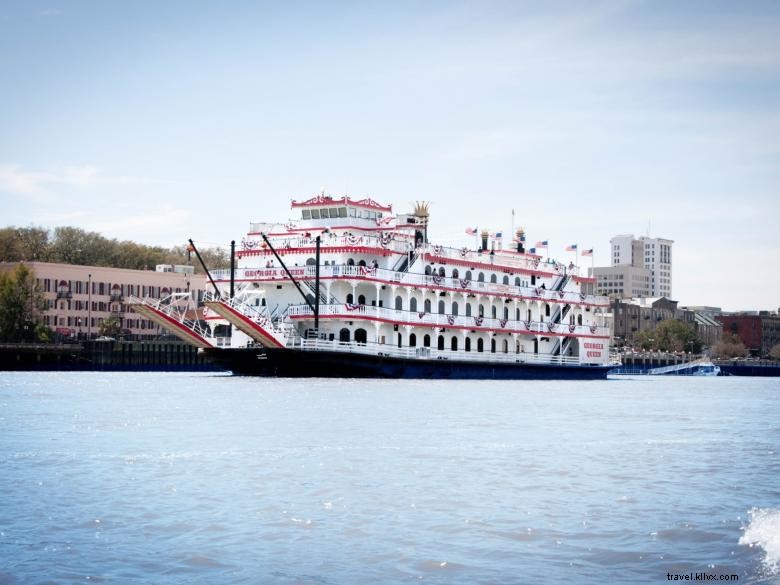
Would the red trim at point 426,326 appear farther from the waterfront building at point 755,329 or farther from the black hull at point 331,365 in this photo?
the waterfront building at point 755,329

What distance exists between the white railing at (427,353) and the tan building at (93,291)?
38.1 metres

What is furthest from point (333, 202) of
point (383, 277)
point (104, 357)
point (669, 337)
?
point (669, 337)

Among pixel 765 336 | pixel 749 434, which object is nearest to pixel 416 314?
pixel 749 434

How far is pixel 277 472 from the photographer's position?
2042 centimetres

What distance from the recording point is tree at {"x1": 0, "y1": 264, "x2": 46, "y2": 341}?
8538cm

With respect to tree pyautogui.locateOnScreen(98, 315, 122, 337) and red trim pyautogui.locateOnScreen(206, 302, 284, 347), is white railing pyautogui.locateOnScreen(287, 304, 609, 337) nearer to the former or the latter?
red trim pyautogui.locateOnScreen(206, 302, 284, 347)

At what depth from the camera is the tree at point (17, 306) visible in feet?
280

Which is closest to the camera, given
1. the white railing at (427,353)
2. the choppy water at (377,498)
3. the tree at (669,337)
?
the choppy water at (377,498)

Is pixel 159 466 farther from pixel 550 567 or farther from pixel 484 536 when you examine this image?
pixel 550 567

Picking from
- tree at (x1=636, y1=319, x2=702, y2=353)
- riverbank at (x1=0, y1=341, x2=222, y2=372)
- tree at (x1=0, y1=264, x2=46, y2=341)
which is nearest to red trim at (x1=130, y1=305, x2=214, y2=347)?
riverbank at (x1=0, y1=341, x2=222, y2=372)

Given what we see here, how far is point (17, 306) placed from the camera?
8594 cm

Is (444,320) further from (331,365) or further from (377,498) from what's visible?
(377,498)

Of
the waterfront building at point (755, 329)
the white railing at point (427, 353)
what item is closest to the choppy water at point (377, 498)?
the white railing at point (427, 353)

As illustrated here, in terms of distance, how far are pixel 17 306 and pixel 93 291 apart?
15.4 m
